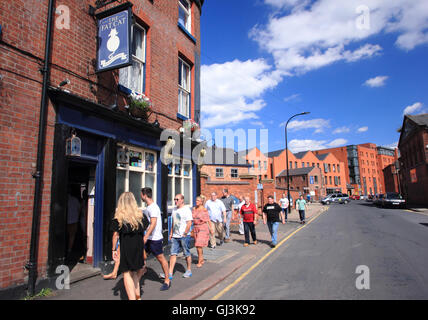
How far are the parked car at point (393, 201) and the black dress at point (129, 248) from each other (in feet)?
108

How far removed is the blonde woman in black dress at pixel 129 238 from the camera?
3.90 metres

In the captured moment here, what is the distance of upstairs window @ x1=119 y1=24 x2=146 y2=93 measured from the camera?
7.03m

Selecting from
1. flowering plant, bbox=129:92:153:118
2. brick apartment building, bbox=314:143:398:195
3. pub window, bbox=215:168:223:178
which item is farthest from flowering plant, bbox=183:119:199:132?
brick apartment building, bbox=314:143:398:195

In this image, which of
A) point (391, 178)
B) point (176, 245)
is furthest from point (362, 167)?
point (176, 245)

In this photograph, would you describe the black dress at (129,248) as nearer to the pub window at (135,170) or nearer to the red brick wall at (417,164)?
the pub window at (135,170)

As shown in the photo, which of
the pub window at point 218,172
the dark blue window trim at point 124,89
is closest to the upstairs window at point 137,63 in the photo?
the dark blue window trim at point 124,89

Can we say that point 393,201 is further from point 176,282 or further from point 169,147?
point 176,282

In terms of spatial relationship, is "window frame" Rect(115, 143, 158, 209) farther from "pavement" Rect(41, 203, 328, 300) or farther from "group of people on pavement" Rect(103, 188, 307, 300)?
"pavement" Rect(41, 203, 328, 300)

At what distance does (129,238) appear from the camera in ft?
13.0

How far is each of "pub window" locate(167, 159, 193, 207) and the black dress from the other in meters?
4.15

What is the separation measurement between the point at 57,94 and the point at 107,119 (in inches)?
50.5

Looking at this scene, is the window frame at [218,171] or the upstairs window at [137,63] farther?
the window frame at [218,171]
